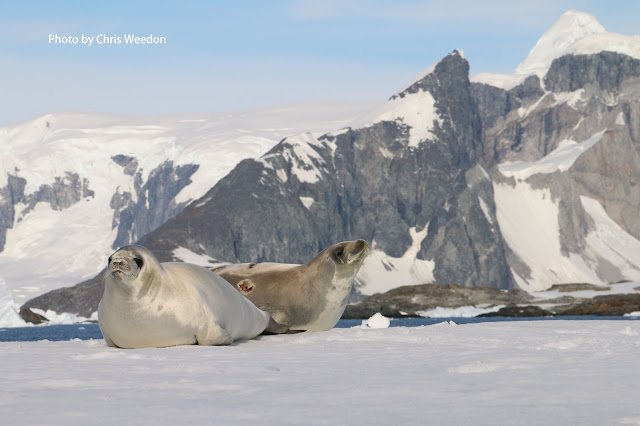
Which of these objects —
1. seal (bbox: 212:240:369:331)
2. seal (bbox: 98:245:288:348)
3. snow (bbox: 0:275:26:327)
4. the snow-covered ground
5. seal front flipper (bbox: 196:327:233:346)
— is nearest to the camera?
the snow-covered ground

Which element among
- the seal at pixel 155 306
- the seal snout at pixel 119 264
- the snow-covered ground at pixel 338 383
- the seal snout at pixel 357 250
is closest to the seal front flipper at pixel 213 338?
the seal at pixel 155 306

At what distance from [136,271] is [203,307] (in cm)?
192

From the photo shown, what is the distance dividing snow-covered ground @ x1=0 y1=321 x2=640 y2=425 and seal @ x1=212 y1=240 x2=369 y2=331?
5646 mm

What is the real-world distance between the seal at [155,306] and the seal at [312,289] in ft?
17.2

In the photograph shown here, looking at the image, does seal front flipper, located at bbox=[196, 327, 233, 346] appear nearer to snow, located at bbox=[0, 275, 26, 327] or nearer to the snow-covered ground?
the snow-covered ground

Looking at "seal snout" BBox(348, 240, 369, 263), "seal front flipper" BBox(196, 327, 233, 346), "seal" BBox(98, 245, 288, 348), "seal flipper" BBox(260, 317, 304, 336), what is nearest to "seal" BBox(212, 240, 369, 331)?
"seal snout" BBox(348, 240, 369, 263)

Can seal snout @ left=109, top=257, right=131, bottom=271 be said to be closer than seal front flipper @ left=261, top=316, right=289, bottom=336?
Yes

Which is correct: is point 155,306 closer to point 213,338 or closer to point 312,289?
point 213,338

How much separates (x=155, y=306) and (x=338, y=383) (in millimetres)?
7408

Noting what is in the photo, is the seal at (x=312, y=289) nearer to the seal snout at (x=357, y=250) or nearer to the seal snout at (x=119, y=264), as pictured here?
the seal snout at (x=357, y=250)

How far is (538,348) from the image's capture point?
18.4 m

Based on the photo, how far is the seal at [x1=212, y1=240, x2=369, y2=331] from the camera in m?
26.3

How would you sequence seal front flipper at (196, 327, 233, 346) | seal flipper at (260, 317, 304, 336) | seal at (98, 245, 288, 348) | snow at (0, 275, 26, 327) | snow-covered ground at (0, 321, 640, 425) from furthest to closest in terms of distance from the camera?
snow at (0, 275, 26, 327) → seal flipper at (260, 317, 304, 336) → seal front flipper at (196, 327, 233, 346) → seal at (98, 245, 288, 348) → snow-covered ground at (0, 321, 640, 425)

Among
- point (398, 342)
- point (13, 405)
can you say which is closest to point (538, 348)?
point (398, 342)
